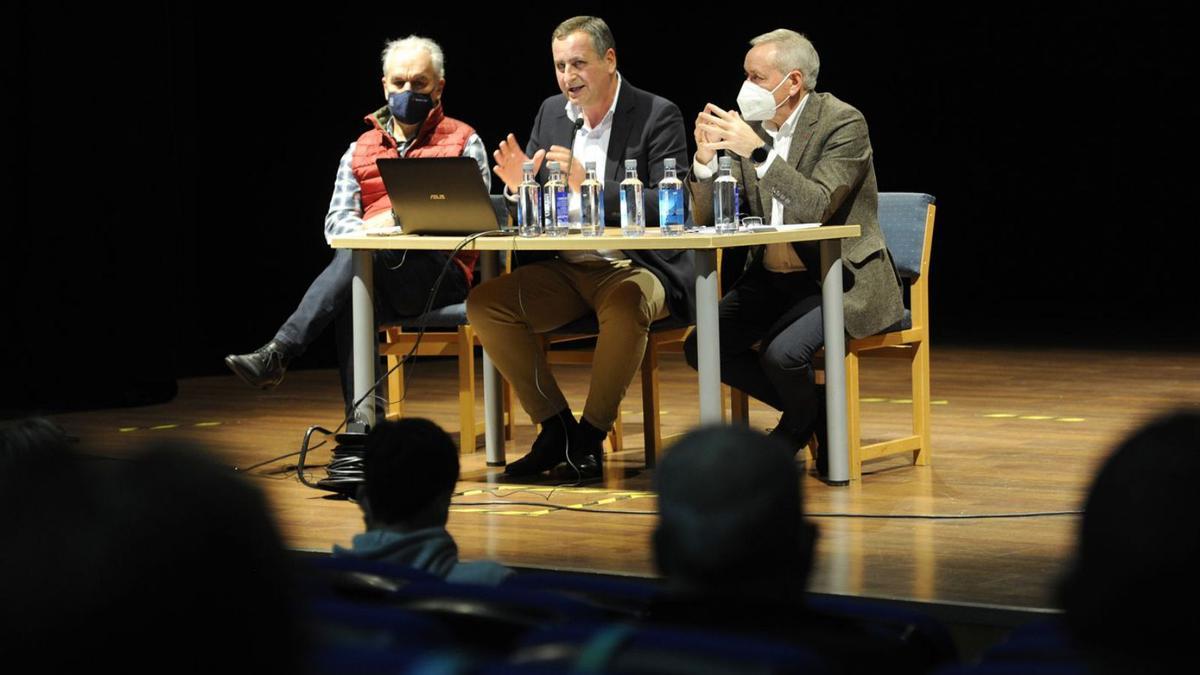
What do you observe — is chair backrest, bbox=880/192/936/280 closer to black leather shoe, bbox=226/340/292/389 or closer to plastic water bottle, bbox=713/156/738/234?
plastic water bottle, bbox=713/156/738/234

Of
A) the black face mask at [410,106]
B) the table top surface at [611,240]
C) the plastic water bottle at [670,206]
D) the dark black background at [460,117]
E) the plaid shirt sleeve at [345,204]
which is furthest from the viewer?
the dark black background at [460,117]

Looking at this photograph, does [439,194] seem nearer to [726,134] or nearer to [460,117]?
[726,134]

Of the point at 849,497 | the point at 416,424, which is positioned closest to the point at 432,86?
the point at 849,497

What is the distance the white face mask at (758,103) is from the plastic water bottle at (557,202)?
467 millimetres

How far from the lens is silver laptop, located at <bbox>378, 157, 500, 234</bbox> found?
12.7 feet

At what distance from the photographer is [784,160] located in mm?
3930

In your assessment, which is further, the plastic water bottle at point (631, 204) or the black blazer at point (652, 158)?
the black blazer at point (652, 158)

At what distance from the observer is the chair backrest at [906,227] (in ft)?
13.8

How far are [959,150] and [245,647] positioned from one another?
772cm

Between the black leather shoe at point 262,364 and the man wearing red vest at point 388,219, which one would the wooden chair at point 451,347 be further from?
the black leather shoe at point 262,364

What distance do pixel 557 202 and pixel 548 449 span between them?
622 millimetres

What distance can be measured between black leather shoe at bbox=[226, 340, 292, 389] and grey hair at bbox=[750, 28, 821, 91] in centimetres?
143

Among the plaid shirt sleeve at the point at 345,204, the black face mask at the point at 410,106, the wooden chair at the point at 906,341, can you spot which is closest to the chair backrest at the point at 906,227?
the wooden chair at the point at 906,341

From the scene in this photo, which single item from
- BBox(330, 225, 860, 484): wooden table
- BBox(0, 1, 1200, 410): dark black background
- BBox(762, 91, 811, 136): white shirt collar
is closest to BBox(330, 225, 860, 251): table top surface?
BBox(330, 225, 860, 484): wooden table
